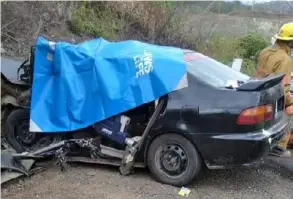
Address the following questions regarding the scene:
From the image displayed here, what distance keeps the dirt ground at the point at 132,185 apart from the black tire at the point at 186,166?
93 mm

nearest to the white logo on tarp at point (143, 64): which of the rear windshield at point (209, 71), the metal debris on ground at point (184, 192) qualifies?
the rear windshield at point (209, 71)

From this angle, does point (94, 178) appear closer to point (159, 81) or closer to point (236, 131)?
point (159, 81)

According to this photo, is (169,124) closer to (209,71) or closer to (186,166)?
(186,166)

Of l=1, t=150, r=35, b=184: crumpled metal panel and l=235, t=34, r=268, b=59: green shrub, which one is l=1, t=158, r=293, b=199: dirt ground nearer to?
l=1, t=150, r=35, b=184: crumpled metal panel

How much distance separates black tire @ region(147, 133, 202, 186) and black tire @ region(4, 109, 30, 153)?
1.61 meters

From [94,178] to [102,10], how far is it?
27.4ft

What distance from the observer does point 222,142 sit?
4.81 meters

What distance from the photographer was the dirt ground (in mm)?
4760

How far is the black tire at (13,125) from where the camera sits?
18.3 ft

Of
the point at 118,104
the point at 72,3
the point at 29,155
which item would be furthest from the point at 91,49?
the point at 72,3

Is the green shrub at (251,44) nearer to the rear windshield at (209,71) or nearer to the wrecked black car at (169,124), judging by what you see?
the rear windshield at (209,71)

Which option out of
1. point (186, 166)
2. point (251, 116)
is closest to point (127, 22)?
point (186, 166)

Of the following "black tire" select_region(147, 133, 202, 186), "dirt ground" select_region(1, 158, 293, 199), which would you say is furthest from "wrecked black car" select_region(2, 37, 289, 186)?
"dirt ground" select_region(1, 158, 293, 199)

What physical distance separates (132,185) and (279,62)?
2.43m
